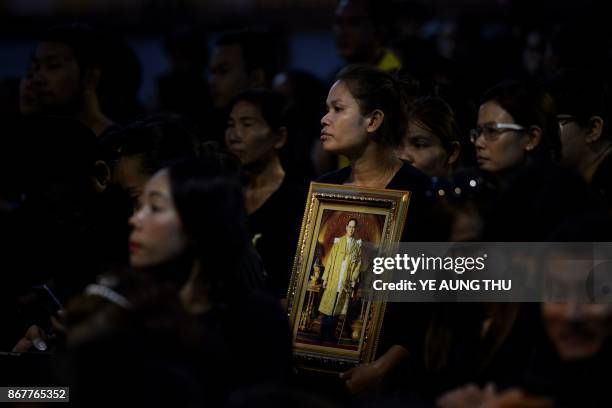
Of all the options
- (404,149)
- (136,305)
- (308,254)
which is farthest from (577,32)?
(136,305)

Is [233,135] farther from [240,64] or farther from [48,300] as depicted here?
[48,300]

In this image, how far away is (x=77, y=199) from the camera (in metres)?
4.27

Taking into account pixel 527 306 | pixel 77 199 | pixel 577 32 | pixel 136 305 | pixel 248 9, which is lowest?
pixel 136 305

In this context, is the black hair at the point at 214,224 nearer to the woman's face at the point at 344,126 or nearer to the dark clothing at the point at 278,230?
the woman's face at the point at 344,126

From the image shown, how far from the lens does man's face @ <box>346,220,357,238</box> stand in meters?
3.80

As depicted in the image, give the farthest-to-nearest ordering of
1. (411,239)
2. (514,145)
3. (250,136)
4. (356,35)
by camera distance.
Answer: (356,35) < (250,136) < (514,145) < (411,239)

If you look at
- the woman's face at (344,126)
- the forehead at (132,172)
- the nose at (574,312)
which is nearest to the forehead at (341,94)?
the woman's face at (344,126)

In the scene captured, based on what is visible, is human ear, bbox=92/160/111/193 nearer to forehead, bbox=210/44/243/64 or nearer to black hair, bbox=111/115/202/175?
black hair, bbox=111/115/202/175

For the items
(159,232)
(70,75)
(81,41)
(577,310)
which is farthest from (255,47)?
(577,310)

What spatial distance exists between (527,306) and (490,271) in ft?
0.75

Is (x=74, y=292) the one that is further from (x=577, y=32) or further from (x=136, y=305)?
(x=577, y=32)

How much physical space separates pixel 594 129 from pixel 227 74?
2397mm

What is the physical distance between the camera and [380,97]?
4082 mm

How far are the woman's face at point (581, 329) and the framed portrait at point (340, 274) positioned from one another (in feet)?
3.09
